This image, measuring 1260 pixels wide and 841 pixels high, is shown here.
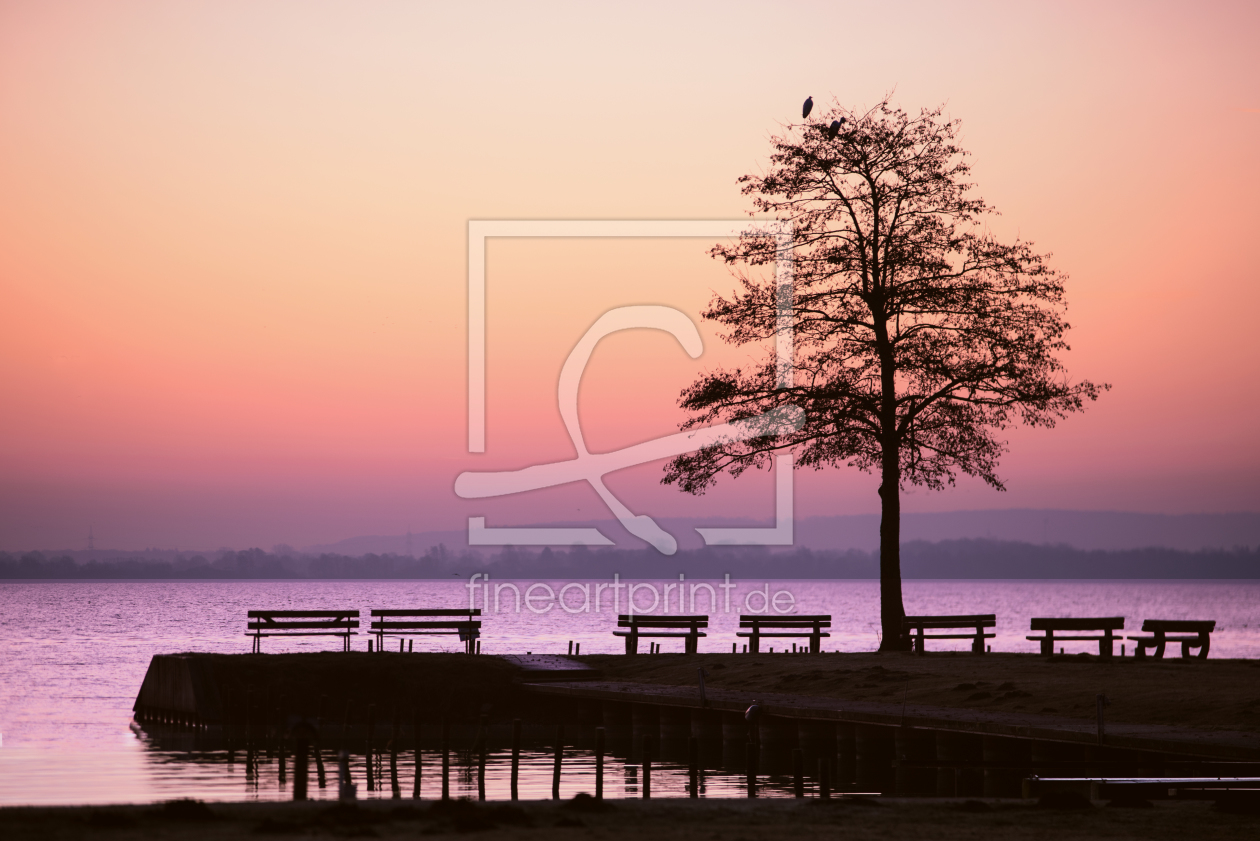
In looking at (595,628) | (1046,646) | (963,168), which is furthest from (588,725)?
(595,628)

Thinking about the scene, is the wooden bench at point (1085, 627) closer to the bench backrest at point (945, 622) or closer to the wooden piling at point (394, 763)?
the bench backrest at point (945, 622)

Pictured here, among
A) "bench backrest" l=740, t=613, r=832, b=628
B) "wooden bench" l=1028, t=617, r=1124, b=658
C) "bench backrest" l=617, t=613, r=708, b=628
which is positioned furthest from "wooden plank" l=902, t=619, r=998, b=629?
"bench backrest" l=617, t=613, r=708, b=628

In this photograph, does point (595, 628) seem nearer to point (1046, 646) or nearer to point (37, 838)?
point (1046, 646)

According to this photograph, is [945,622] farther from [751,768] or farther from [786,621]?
[751,768]

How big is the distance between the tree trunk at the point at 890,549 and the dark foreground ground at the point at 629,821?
2090 cm

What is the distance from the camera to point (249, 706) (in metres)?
34.0

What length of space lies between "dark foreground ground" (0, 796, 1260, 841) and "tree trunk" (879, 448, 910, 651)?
20.9 meters

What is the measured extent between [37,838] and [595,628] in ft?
406

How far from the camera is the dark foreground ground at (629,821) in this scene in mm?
14883

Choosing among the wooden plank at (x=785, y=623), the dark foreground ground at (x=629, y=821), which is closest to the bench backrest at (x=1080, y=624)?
the wooden plank at (x=785, y=623)

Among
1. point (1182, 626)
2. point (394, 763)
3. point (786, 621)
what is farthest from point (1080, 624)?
point (394, 763)

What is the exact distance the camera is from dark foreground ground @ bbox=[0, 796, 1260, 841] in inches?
586

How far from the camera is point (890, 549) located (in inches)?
1528

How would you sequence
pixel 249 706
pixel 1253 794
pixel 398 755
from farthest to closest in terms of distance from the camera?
pixel 398 755 < pixel 249 706 < pixel 1253 794
